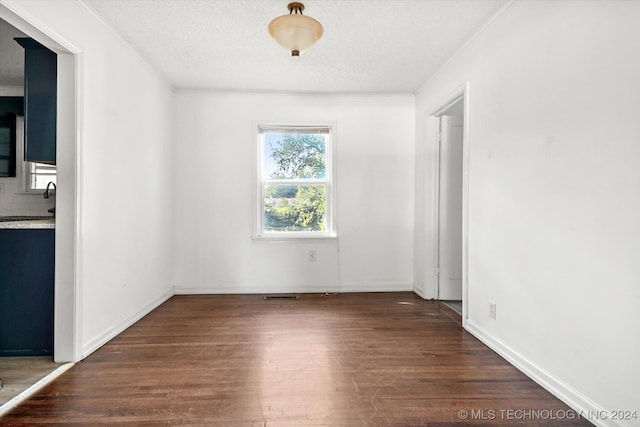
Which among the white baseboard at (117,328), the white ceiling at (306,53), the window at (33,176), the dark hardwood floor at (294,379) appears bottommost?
the dark hardwood floor at (294,379)

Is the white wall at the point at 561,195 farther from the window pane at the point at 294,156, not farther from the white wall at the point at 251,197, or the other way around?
the window pane at the point at 294,156

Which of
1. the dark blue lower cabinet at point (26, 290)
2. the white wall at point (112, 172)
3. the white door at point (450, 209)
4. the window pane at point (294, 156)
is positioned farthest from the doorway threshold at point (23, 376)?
the white door at point (450, 209)

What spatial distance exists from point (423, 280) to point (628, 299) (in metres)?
2.56

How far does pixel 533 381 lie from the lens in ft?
6.91

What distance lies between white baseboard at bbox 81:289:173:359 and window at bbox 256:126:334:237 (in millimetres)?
1392

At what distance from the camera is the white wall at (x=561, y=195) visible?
5.12 feet

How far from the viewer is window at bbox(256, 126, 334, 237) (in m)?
4.36

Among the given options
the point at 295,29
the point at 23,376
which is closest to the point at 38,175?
the point at 23,376

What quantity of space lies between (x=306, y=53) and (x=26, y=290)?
9.54 ft

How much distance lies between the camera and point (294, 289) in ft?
14.2

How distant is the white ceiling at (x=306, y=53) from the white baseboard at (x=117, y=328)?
2425 millimetres

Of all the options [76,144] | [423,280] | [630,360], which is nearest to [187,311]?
[76,144]

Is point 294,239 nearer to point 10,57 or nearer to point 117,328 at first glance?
point 117,328

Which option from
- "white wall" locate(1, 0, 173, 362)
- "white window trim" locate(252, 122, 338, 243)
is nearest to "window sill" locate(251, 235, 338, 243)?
"white window trim" locate(252, 122, 338, 243)
